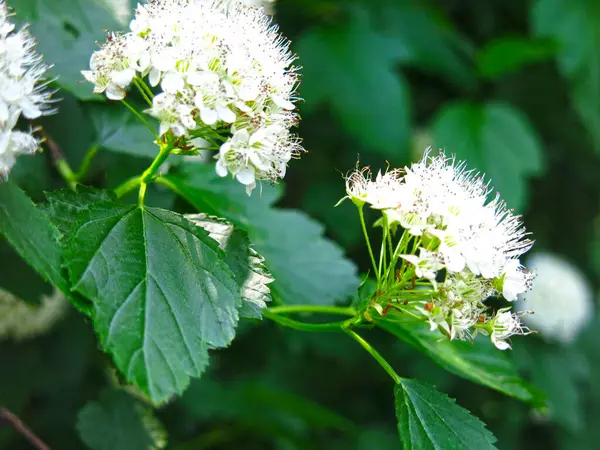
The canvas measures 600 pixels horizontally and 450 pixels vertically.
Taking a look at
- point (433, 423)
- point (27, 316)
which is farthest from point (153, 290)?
point (27, 316)

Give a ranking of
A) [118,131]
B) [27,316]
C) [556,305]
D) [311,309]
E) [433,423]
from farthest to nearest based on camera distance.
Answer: [556,305]
[27,316]
[118,131]
[311,309]
[433,423]

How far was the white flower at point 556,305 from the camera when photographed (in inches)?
96.0

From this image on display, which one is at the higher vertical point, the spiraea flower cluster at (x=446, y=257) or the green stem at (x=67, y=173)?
the green stem at (x=67, y=173)

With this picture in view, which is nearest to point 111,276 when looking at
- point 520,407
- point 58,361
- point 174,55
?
point 174,55

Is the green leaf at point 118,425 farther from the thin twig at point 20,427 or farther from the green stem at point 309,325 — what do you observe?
the green stem at point 309,325

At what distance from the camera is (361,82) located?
7.64 feet

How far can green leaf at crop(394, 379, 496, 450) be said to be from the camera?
931 millimetres

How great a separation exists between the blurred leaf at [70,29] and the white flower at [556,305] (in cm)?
169

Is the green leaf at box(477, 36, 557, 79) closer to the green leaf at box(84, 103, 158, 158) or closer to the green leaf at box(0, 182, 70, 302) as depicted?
the green leaf at box(84, 103, 158, 158)

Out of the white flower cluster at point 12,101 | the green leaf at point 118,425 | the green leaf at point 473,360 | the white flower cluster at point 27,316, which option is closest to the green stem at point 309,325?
the green leaf at point 473,360

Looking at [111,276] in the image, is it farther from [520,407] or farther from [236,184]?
[520,407]

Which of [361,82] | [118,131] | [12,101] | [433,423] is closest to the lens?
[12,101]

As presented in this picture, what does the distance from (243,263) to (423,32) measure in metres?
1.83

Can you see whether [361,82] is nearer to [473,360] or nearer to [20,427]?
[473,360]
